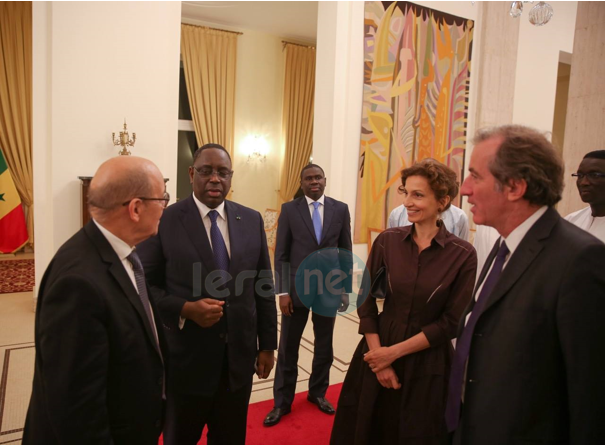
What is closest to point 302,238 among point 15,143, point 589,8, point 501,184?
point 501,184

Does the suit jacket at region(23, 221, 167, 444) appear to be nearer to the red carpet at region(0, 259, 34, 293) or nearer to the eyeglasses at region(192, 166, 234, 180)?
the eyeglasses at region(192, 166, 234, 180)

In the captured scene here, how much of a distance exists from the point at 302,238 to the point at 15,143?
8.59 metres

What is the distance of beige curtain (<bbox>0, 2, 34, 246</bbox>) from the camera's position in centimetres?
906

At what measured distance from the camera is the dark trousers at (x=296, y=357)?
3.41 metres

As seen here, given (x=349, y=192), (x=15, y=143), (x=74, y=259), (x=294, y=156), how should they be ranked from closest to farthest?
(x=74, y=259)
(x=349, y=192)
(x=15, y=143)
(x=294, y=156)

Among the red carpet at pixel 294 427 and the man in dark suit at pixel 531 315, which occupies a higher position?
the man in dark suit at pixel 531 315

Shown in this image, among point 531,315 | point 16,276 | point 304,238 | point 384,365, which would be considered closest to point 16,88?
point 16,276

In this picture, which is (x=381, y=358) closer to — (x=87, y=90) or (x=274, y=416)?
(x=274, y=416)

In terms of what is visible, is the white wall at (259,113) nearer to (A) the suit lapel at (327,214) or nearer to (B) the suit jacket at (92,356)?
(A) the suit lapel at (327,214)

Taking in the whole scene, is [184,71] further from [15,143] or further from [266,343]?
[266,343]

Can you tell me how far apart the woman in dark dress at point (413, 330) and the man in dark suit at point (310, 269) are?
1127 mm

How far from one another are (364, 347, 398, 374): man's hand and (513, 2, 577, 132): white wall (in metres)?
8.83

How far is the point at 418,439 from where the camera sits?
6.88 ft

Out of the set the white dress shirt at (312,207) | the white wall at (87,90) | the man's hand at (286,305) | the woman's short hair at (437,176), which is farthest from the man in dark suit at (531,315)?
the white wall at (87,90)
